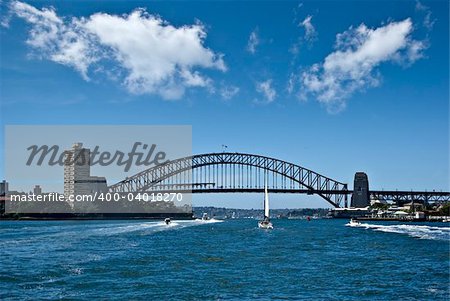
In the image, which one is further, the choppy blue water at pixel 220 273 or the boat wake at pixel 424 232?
the boat wake at pixel 424 232

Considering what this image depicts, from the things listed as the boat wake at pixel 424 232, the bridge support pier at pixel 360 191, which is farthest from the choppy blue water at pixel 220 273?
the bridge support pier at pixel 360 191

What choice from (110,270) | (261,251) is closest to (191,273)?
(110,270)

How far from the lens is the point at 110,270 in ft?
93.6

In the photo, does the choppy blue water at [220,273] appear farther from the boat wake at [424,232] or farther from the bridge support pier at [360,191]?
the bridge support pier at [360,191]

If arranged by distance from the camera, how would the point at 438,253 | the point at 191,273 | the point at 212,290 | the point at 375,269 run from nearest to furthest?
the point at 212,290 → the point at 191,273 → the point at 375,269 → the point at 438,253

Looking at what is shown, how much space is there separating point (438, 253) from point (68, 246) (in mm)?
28534

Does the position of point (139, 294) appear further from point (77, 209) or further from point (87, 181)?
point (87, 181)

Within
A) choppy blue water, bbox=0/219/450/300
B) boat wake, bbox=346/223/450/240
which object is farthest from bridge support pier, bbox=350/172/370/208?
choppy blue water, bbox=0/219/450/300

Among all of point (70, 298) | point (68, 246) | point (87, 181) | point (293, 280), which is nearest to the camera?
point (70, 298)

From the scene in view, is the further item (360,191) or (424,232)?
(360,191)

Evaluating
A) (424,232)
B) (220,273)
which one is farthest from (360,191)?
(220,273)

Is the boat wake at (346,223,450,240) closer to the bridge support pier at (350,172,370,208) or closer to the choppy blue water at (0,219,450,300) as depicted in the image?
the choppy blue water at (0,219,450,300)

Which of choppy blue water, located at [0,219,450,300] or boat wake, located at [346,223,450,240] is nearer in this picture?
choppy blue water, located at [0,219,450,300]

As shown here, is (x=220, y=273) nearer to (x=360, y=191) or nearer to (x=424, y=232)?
(x=424, y=232)
